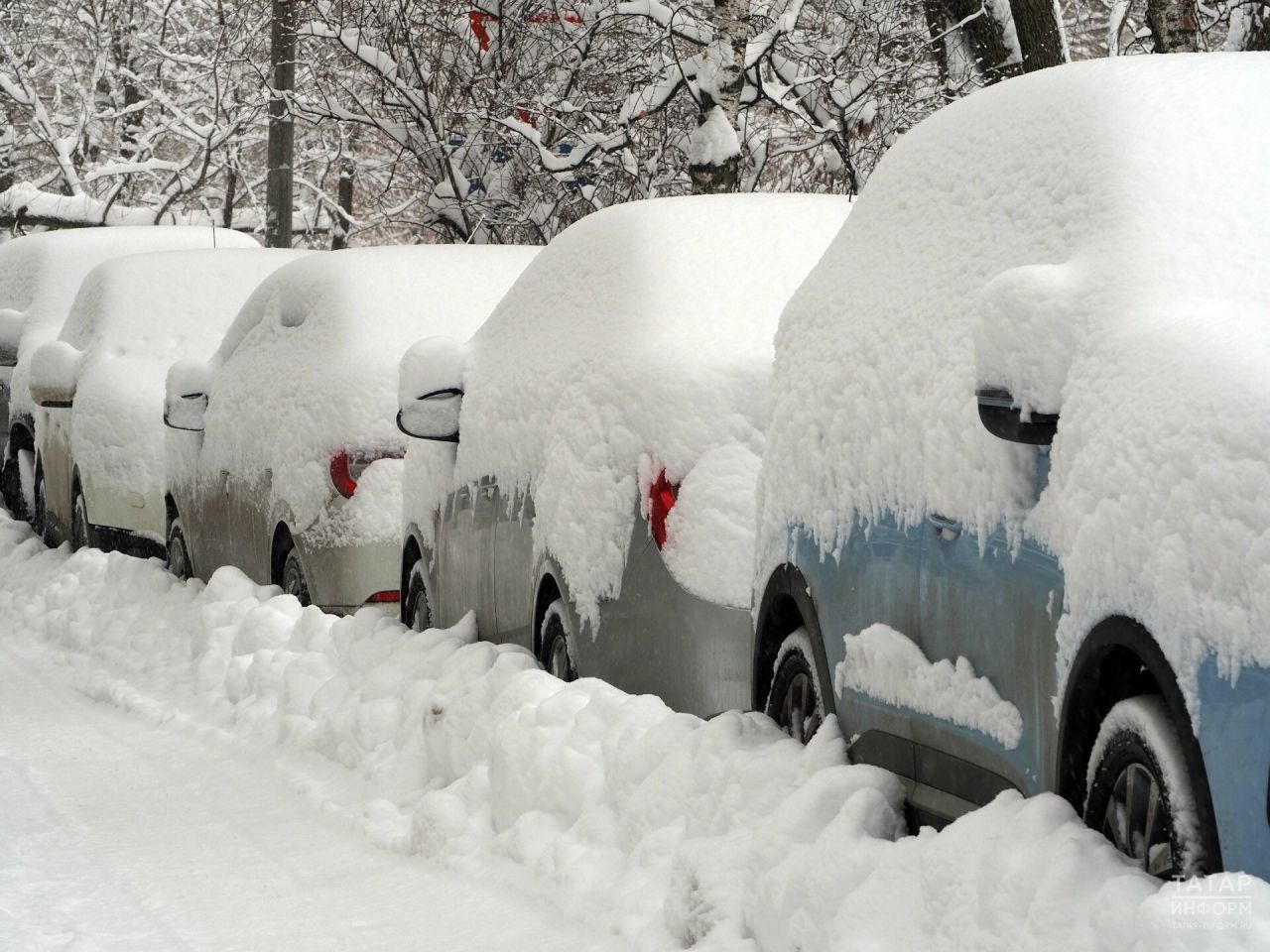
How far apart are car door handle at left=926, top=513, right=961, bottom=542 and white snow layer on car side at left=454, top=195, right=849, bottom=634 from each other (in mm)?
1506

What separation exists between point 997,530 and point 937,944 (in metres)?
0.82

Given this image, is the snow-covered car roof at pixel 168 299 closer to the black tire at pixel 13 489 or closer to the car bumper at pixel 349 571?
the black tire at pixel 13 489

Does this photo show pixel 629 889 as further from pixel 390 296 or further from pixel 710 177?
pixel 710 177

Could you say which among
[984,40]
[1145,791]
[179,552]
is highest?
[984,40]

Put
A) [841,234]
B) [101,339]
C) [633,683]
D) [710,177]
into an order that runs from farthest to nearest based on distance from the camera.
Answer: [710,177] < [101,339] < [633,683] < [841,234]

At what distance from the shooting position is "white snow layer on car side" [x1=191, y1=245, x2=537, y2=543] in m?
8.36

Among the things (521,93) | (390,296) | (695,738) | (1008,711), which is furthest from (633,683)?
(521,93)

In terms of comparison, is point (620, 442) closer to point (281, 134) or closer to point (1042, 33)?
point (1042, 33)

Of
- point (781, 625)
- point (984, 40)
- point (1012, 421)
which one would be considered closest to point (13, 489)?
point (984, 40)

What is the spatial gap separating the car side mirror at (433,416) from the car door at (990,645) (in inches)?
138

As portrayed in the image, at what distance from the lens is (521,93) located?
54.7 feet

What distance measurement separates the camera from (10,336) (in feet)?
47.6

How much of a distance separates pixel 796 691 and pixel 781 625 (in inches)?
6.9

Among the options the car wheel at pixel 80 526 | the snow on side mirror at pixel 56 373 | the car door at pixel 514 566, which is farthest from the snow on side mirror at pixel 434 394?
the snow on side mirror at pixel 56 373
